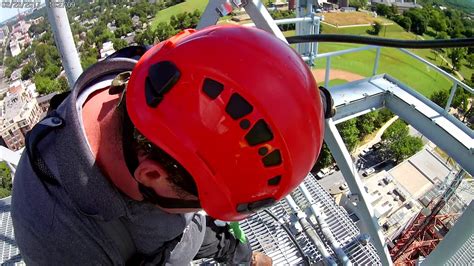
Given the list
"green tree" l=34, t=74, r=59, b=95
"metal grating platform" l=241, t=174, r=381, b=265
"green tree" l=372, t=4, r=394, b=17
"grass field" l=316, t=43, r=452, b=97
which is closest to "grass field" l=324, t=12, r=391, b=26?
"green tree" l=372, t=4, r=394, b=17

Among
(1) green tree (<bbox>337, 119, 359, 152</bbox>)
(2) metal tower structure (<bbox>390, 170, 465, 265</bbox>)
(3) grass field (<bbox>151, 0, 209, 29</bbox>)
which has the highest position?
(3) grass field (<bbox>151, 0, 209, 29</bbox>)

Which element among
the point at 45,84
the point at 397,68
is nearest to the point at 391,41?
the point at 45,84

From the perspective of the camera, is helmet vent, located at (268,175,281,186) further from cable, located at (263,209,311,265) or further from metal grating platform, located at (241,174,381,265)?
cable, located at (263,209,311,265)

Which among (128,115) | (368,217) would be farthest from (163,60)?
(368,217)

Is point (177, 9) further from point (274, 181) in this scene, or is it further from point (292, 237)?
point (274, 181)

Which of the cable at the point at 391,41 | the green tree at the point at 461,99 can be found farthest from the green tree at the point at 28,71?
the green tree at the point at 461,99

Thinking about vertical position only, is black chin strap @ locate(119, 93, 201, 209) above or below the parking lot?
above

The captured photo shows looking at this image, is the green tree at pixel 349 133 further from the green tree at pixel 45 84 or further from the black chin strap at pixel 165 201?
the black chin strap at pixel 165 201
